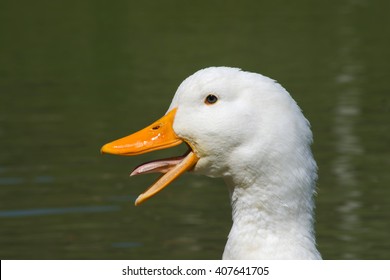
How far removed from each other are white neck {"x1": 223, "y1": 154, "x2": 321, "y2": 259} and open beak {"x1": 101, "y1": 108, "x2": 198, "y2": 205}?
333 mm

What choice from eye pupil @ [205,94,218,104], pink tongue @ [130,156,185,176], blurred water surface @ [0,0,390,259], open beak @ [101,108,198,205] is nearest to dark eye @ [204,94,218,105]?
eye pupil @ [205,94,218,104]

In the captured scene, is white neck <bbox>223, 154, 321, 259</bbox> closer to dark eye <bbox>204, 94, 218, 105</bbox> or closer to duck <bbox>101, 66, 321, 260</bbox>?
duck <bbox>101, 66, 321, 260</bbox>

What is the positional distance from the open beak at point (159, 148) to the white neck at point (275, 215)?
1.09ft

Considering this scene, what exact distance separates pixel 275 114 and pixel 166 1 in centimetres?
2223

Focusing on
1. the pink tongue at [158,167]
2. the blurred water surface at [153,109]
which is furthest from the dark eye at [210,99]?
the blurred water surface at [153,109]

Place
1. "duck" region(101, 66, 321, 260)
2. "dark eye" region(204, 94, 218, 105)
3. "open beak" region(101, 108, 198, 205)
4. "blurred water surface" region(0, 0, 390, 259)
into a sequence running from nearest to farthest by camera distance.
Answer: "duck" region(101, 66, 321, 260), "dark eye" region(204, 94, 218, 105), "open beak" region(101, 108, 198, 205), "blurred water surface" region(0, 0, 390, 259)

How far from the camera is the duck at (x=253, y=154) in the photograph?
21.7 feet

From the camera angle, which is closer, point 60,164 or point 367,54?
point 60,164

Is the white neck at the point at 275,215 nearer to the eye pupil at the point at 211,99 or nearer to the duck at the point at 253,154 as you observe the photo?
the duck at the point at 253,154

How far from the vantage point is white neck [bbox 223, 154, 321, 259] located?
22.0 feet

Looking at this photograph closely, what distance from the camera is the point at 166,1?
1124 inches
